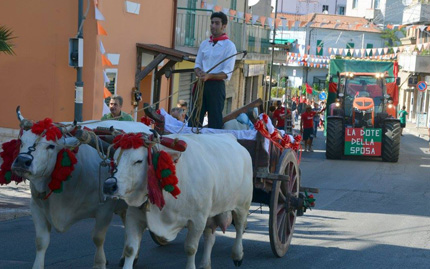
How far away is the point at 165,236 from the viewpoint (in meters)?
7.05

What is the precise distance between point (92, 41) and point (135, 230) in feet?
38.1

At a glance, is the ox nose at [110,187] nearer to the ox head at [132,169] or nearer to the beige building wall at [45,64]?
the ox head at [132,169]

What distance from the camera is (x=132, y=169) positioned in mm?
6621

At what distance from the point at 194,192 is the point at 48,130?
1472 millimetres

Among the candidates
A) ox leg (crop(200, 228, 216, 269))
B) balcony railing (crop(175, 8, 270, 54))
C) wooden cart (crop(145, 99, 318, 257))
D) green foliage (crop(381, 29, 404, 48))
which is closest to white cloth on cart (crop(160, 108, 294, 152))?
wooden cart (crop(145, 99, 318, 257))

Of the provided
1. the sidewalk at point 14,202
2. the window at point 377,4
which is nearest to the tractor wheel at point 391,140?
the sidewalk at point 14,202

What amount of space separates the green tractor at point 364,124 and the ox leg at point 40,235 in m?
18.1

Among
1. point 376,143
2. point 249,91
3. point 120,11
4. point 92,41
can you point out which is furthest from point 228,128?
point 249,91

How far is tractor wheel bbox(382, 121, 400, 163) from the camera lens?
24328 mm

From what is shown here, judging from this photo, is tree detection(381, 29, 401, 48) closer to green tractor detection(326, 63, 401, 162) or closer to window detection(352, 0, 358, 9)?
window detection(352, 0, 358, 9)

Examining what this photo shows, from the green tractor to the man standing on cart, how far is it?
612 inches

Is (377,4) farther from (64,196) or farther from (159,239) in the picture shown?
(64,196)

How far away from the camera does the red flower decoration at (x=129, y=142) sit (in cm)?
665

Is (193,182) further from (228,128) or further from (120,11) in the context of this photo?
(120,11)
